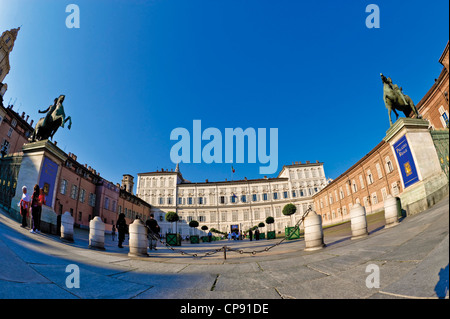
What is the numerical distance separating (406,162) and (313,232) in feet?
12.7

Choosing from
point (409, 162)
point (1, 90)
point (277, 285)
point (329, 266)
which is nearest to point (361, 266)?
point (329, 266)

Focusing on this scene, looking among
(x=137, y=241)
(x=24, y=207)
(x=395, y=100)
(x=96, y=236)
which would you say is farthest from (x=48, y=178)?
(x=395, y=100)

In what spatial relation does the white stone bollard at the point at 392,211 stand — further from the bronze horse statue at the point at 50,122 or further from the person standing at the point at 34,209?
the bronze horse statue at the point at 50,122

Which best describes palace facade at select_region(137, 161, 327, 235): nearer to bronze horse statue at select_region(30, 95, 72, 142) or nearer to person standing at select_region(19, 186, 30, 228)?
bronze horse statue at select_region(30, 95, 72, 142)

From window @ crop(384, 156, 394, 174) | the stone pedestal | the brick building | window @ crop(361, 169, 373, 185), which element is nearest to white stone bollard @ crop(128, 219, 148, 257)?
the stone pedestal

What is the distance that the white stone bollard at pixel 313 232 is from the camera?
5980mm

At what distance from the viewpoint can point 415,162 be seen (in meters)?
5.90

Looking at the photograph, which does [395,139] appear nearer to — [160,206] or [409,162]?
[409,162]

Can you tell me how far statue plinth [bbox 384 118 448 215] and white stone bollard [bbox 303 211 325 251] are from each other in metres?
2.79

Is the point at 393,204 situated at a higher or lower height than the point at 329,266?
higher

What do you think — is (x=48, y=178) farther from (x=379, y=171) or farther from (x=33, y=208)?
(x=379, y=171)
